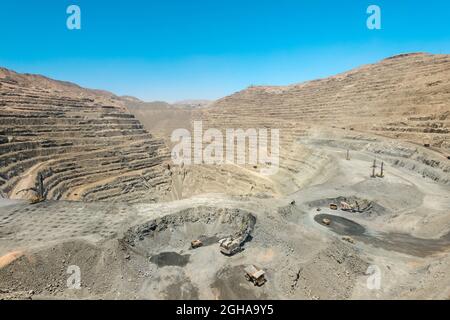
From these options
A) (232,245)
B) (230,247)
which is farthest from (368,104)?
(230,247)

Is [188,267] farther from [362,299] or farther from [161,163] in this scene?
[161,163]

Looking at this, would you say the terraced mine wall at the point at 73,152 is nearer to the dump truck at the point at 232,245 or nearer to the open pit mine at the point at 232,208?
the open pit mine at the point at 232,208

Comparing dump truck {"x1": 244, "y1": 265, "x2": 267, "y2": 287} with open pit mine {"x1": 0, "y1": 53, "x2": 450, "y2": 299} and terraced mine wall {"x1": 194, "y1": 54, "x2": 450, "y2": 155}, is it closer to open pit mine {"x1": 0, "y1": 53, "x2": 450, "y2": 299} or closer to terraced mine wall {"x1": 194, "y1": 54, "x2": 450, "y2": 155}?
open pit mine {"x1": 0, "y1": 53, "x2": 450, "y2": 299}

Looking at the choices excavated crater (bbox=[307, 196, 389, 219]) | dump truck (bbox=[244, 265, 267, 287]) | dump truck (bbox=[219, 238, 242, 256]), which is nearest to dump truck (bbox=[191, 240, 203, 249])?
dump truck (bbox=[219, 238, 242, 256])

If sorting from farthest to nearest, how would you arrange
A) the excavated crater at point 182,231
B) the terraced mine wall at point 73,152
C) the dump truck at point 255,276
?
the terraced mine wall at point 73,152, the excavated crater at point 182,231, the dump truck at point 255,276

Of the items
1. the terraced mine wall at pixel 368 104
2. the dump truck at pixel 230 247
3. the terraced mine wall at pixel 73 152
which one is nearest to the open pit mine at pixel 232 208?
the dump truck at pixel 230 247

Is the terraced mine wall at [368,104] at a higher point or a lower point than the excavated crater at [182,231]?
higher

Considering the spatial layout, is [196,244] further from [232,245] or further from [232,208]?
[232,208]
